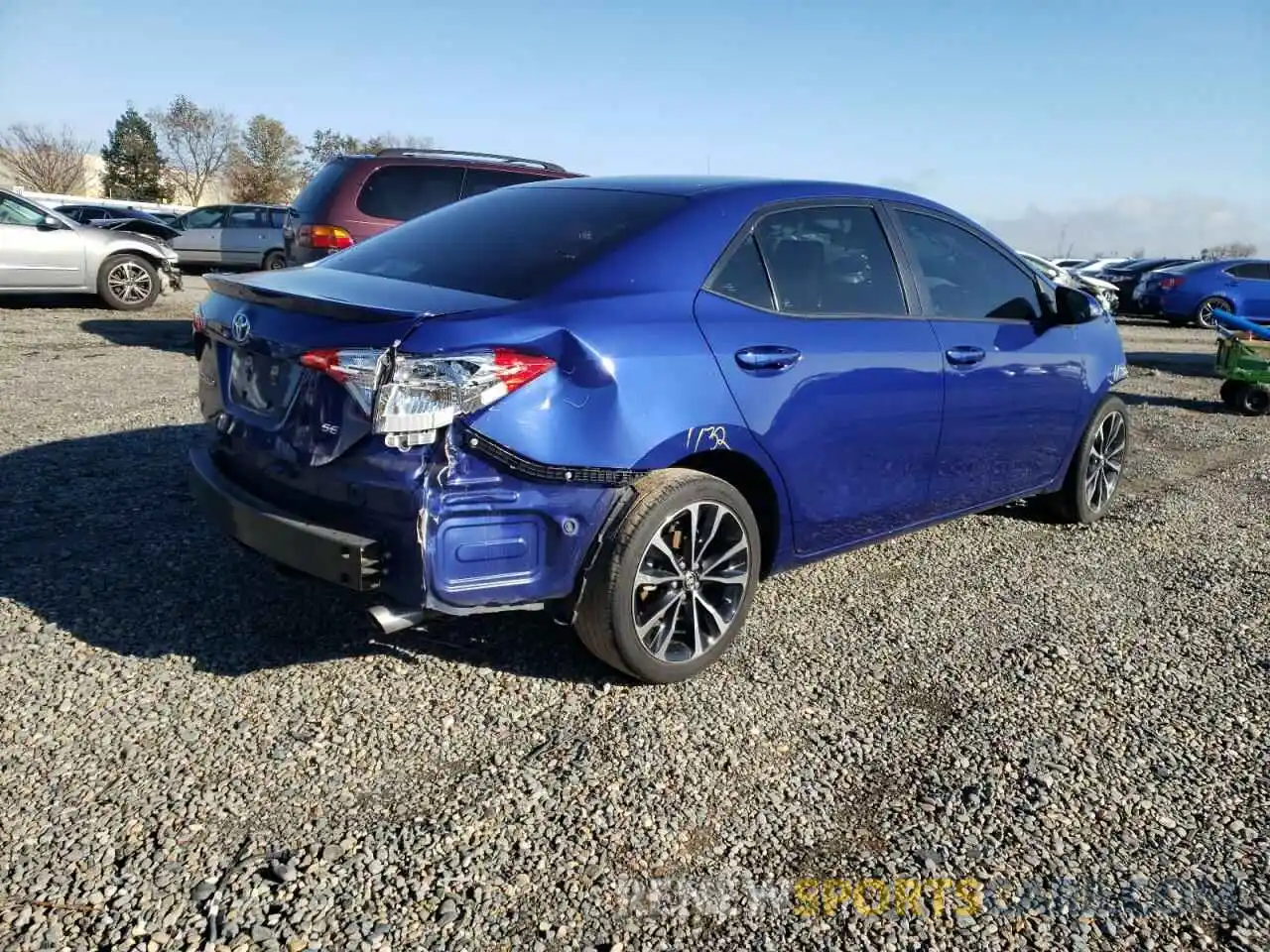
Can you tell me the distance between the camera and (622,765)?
9.84 ft

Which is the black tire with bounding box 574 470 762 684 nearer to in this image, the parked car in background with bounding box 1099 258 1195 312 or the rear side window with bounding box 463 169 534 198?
the rear side window with bounding box 463 169 534 198

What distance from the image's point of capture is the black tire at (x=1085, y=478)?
5.52 meters

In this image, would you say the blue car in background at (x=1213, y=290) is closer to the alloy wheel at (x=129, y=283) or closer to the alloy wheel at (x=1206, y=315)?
the alloy wheel at (x=1206, y=315)

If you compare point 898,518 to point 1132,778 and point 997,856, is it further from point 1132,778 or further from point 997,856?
point 997,856

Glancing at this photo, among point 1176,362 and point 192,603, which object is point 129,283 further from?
point 1176,362

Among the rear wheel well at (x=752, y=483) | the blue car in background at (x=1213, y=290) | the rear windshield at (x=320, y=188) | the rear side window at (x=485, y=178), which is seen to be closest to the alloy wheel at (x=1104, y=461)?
the rear wheel well at (x=752, y=483)

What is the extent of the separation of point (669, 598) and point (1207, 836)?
1.63m

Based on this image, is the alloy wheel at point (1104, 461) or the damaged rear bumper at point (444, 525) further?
the alloy wheel at point (1104, 461)

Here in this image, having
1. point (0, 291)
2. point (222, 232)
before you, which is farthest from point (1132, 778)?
point (222, 232)

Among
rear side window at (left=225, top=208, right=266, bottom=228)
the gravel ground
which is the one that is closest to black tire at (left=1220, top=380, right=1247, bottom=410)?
the gravel ground

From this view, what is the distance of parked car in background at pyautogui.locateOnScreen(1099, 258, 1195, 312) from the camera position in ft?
82.1

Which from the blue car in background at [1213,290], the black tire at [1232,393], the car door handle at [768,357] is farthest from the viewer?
the blue car in background at [1213,290]

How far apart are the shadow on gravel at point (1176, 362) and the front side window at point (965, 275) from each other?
9.60 m

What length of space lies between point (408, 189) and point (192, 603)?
264 inches
